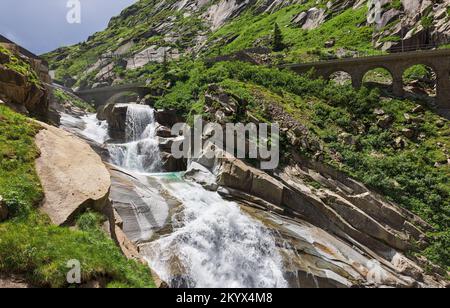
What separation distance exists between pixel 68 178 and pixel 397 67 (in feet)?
129

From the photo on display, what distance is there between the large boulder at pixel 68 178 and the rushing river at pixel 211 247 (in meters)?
Answer: 4.26

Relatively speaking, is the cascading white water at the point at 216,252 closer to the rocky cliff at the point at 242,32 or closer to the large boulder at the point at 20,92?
the large boulder at the point at 20,92

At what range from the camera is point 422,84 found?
4022cm

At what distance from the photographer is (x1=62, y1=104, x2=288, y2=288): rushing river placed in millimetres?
14641

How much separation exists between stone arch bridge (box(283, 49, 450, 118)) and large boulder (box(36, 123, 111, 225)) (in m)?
33.8

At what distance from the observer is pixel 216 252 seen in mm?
16188

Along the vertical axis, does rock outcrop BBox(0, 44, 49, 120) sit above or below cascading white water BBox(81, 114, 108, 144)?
above

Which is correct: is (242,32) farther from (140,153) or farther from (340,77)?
(140,153)

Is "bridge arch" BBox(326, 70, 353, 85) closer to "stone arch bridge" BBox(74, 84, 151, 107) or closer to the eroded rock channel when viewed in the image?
the eroded rock channel

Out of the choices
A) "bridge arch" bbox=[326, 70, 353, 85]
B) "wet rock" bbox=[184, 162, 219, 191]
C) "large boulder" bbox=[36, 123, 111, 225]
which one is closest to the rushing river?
"wet rock" bbox=[184, 162, 219, 191]

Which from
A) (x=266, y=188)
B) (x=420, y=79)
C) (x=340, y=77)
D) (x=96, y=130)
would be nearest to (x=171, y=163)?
(x=266, y=188)
